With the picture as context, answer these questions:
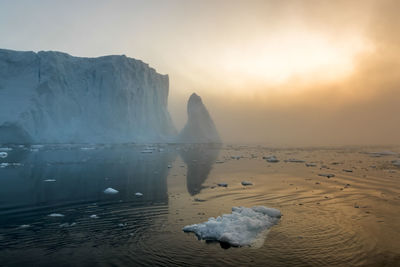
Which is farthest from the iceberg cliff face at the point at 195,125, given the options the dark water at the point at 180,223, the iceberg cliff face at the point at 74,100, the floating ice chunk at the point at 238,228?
the floating ice chunk at the point at 238,228

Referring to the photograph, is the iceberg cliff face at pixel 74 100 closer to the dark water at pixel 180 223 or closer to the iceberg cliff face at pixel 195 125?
the iceberg cliff face at pixel 195 125

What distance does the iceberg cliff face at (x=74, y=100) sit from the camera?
5194cm

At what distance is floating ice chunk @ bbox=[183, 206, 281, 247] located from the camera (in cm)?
722

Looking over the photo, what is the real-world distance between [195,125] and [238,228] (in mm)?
71343

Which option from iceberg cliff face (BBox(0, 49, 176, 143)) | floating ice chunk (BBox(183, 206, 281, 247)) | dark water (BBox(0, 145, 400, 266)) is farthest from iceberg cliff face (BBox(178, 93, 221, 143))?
floating ice chunk (BBox(183, 206, 281, 247))

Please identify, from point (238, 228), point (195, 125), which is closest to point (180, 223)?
point (238, 228)

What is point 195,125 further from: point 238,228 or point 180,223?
point 238,228

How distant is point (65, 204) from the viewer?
10.9 m

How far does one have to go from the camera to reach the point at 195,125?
7900 centimetres

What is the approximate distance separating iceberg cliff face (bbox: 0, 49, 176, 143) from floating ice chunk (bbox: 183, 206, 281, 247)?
173ft

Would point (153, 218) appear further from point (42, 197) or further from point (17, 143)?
point (17, 143)

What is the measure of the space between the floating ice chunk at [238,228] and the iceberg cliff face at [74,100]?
173 feet

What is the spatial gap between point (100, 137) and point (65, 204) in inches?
2047

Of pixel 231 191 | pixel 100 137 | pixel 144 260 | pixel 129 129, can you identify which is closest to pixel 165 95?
pixel 129 129
